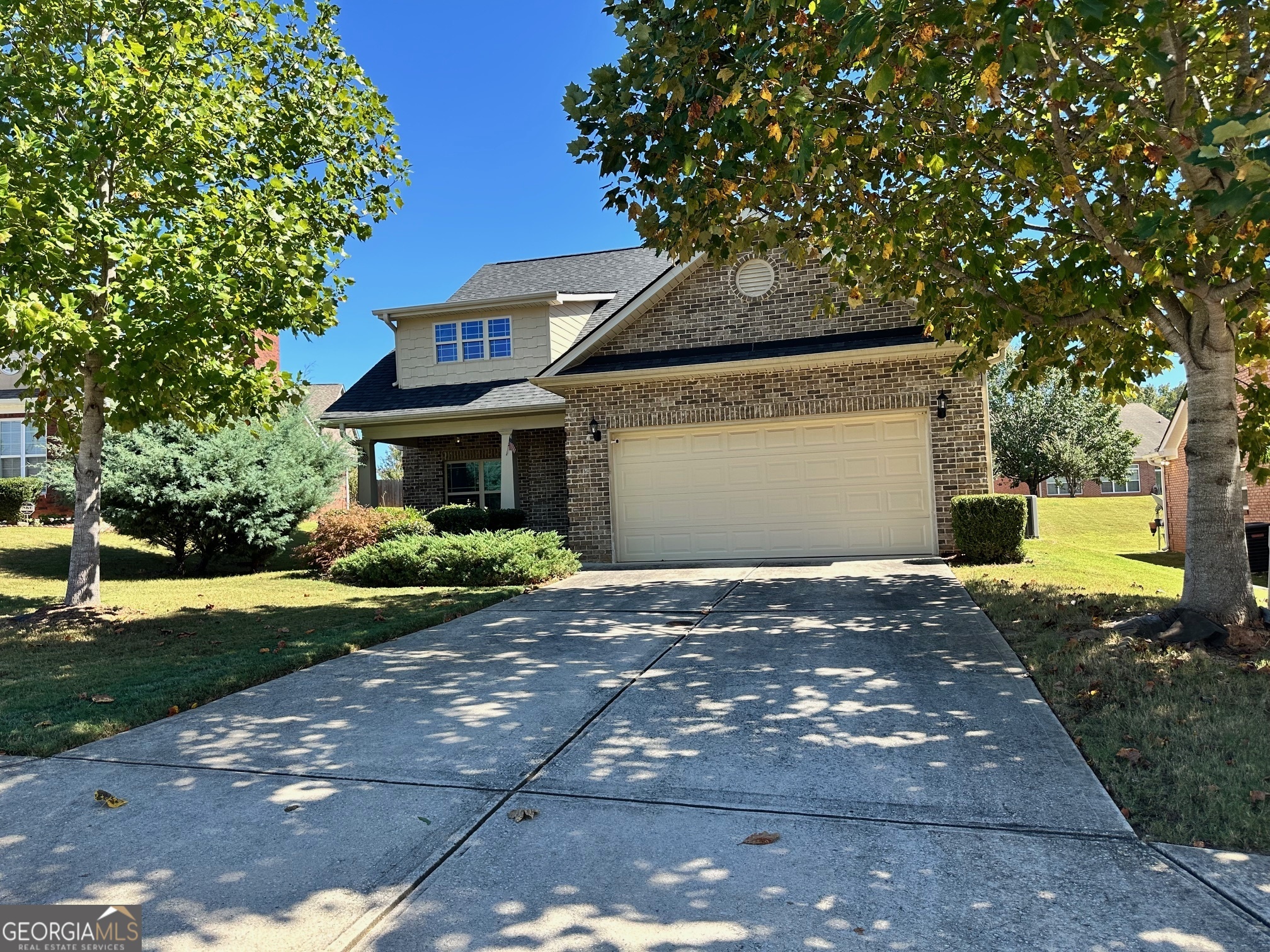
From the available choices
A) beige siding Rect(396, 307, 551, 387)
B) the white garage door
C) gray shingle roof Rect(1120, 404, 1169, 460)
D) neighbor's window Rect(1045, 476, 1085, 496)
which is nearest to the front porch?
beige siding Rect(396, 307, 551, 387)

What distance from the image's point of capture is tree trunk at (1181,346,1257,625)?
21.4 feet

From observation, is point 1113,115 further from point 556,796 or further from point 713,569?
point 713,569

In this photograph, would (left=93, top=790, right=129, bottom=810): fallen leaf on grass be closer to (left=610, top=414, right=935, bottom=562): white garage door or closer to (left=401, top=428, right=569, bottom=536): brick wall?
(left=610, top=414, right=935, bottom=562): white garage door

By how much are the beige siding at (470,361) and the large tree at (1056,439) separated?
88.5 feet

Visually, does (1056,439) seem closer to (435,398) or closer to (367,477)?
(435,398)

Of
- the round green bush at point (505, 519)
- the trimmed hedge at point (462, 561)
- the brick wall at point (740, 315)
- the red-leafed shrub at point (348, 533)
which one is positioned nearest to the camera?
the trimmed hedge at point (462, 561)

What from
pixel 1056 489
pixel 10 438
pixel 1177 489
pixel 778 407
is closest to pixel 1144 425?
pixel 1056 489

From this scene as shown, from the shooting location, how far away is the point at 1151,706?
4773mm

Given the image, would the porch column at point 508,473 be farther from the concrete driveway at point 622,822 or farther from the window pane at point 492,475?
the concrete driveway at point 622,822

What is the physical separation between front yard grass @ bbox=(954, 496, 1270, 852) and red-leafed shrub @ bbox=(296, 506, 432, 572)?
9.84 m

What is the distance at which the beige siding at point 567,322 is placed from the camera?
18.1 meters

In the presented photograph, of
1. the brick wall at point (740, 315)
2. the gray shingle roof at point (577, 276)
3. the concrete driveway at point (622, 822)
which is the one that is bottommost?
the concrete driveway at point (622, 822)

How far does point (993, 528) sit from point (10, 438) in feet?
93.3

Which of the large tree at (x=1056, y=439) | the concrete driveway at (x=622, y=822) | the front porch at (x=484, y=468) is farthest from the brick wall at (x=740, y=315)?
the large tree at (x=1056, y=439)
